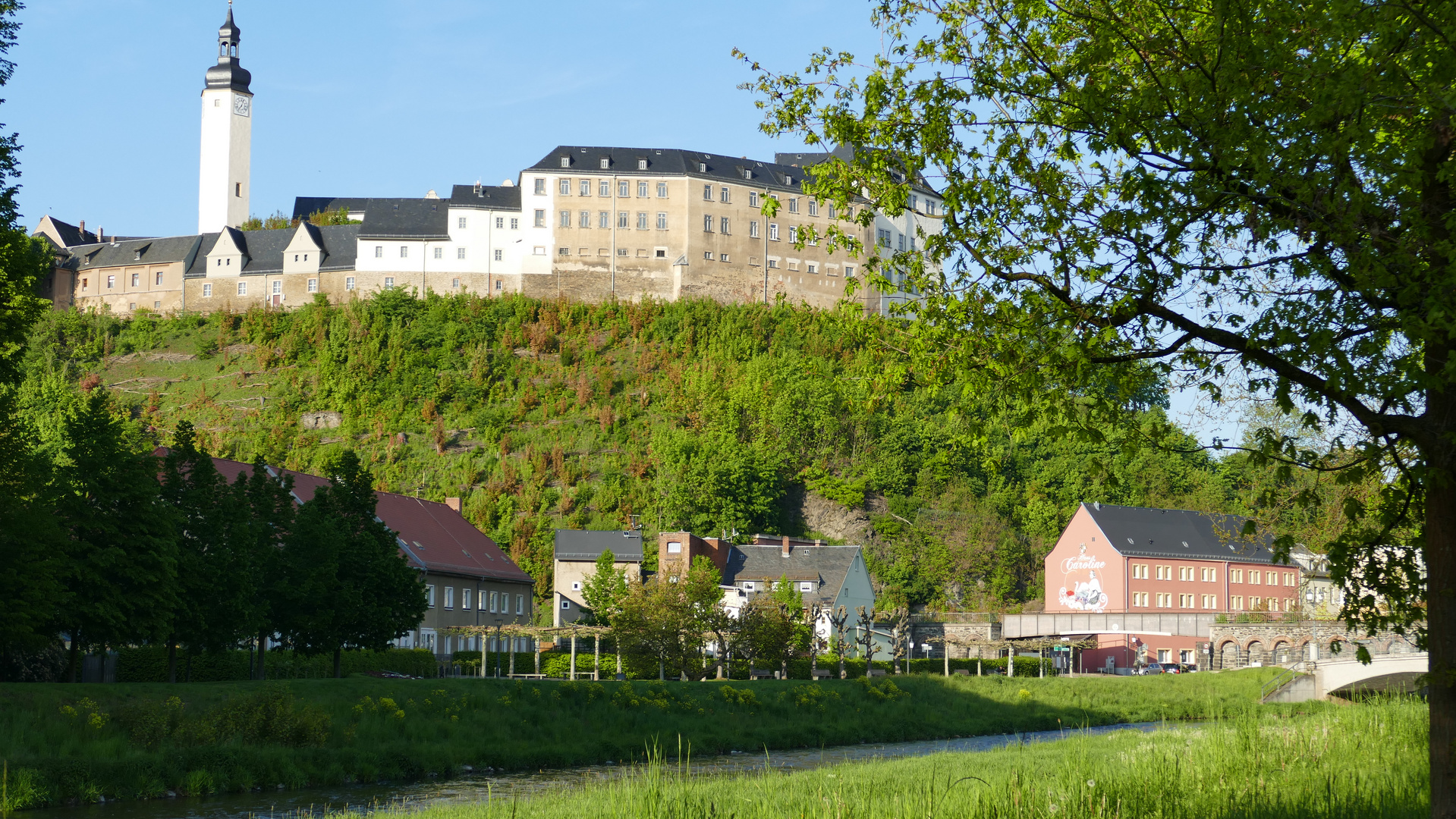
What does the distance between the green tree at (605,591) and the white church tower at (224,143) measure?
247ft

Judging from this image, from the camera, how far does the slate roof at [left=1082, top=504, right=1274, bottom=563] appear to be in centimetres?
8375

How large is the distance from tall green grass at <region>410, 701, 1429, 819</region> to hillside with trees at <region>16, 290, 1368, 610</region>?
2413 inches

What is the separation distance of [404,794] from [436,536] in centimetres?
3192

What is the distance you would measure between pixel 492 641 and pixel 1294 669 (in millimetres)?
32010

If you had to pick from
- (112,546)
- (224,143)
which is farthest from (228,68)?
(112,546)

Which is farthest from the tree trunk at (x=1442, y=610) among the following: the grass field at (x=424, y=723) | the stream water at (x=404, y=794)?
the grass field at (x=424, y=723)

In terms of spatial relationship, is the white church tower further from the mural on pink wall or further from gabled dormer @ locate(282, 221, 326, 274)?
the mural on pink wall

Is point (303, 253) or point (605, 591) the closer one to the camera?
point (605, 591)

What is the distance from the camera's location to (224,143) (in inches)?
5002

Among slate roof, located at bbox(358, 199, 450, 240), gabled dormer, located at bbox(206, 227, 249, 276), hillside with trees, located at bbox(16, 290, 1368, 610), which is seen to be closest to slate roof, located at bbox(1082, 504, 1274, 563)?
hillside with trees, located at bbox(16, 290, 1368, 610)

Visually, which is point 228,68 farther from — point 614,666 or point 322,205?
point 614,666

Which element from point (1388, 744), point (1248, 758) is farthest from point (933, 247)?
point (1388, 744)

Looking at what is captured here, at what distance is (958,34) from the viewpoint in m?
11.8

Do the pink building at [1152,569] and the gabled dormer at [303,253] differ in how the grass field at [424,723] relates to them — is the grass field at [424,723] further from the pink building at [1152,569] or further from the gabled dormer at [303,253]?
the gabled dormer at [303,253]
